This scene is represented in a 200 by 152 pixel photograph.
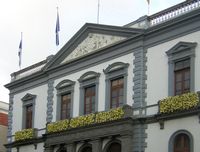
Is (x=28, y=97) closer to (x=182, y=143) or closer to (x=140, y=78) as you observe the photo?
(x=140, y=78)

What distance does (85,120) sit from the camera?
3027 centimetres

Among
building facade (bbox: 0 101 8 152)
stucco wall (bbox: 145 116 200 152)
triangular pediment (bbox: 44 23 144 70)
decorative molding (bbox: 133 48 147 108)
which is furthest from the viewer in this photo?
building facade (bbox: 0 101 8 152)

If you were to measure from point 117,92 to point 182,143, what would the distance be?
563 cm

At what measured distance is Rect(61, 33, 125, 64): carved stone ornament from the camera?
30522 millimetres

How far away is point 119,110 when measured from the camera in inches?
1102

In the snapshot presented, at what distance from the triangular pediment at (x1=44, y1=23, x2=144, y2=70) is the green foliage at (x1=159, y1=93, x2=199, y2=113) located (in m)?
4.59

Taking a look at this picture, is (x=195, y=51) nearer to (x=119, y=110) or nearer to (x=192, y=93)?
(x=192, y=93)

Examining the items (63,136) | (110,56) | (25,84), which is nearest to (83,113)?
(63,136)

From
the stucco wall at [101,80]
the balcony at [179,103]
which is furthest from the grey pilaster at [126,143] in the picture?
the balcony at [179,103]

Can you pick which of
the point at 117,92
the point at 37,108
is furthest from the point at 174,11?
the point at 37,108

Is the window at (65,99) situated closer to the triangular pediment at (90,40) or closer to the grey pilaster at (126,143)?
the triangular pediment at (90,40)

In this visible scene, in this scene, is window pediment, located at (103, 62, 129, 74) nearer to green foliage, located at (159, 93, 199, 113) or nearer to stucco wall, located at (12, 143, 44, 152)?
green foliage, located at (159, 93, 199, 113)

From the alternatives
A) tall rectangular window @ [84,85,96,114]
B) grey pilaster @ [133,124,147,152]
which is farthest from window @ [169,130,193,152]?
tall rectangular window @ [84,85,96,114]

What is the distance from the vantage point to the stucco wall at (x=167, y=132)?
24484 millimetres
